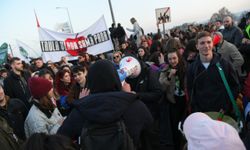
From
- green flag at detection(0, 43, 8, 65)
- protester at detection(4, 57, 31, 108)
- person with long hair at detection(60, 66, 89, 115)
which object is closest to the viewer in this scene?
person with long hair at detection(60, 66, 89, 115)

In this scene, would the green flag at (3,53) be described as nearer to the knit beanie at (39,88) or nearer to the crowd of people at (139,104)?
the crowd of people at (139,104)

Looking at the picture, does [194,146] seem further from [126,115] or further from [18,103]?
[18,103]

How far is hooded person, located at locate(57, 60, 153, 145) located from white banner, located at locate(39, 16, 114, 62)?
674 cm

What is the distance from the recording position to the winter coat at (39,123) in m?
2.91

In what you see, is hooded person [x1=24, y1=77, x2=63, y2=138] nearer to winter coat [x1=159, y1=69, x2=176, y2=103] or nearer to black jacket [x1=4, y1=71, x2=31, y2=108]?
winter coat [x1=159, y1=69, x2=176, y2=103]

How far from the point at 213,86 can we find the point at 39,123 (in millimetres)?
2148

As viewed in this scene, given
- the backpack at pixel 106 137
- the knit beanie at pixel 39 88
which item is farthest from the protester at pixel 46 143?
the knit beanie at pixel 39 88

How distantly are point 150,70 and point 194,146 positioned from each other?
2129mm

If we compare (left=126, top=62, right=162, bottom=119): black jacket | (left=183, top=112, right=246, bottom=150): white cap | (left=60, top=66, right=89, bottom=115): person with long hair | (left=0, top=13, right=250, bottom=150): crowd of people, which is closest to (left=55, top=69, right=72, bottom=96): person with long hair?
(left=0, top=13, right=250, bottom=150): crowd of people

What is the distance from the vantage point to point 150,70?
366 centimetres

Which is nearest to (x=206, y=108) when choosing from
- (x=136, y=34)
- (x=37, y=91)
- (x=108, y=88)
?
(x=108, y=88)

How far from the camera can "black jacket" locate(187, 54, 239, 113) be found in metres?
3.21

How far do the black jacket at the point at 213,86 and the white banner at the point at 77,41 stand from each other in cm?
579

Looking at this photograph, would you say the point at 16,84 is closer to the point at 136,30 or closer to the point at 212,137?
the point at 212,137
